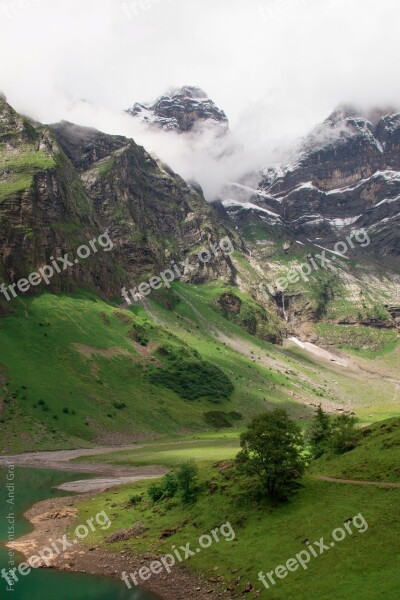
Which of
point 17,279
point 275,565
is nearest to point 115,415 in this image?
point 17,279

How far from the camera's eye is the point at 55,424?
12138cm

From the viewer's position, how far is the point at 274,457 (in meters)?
44.3

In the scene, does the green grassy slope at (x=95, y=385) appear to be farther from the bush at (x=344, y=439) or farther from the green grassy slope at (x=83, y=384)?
the bush at (x=344, y=439)

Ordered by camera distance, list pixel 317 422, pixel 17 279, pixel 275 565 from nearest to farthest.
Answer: pixel 275 565 → pixel 317 422 → pixel 17 279

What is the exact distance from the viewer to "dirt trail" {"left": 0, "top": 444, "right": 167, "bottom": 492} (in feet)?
253

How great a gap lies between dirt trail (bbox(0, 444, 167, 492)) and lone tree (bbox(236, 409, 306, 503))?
3577 cm

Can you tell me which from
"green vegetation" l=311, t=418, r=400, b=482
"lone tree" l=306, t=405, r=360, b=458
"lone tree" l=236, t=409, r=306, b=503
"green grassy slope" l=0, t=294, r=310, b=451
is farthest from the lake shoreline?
"green grassy slope" l=0, t=294, r=310, b=451

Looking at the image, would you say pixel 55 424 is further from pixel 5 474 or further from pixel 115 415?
pixel 5 474

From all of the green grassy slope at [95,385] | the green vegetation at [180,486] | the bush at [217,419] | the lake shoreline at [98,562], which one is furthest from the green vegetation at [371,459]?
the bush at [217,419]

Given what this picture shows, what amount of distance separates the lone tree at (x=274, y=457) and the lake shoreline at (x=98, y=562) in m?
10.5

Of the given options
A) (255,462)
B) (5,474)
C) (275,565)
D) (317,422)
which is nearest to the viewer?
(275,565)

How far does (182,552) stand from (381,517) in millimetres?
16923

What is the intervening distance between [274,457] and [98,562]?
17.8 m

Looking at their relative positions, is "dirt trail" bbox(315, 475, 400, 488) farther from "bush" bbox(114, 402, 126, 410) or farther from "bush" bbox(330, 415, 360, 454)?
"bush" bbox(114, 402, 126, 410)
